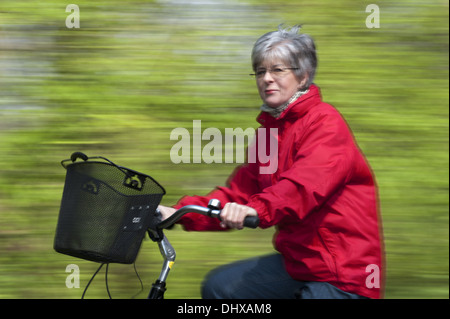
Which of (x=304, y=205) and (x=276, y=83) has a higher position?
(x=276, y=83)

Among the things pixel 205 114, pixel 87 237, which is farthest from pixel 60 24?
pixel 87 237

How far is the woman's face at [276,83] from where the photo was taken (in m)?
2.74

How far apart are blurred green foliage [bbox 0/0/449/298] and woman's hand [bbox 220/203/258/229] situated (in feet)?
7.02

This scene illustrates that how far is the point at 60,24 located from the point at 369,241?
2969 mm

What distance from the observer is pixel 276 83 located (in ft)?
9.00

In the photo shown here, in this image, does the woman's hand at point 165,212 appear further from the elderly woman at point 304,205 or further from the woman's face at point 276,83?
the woman's face at point 276,83

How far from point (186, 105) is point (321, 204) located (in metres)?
2.28

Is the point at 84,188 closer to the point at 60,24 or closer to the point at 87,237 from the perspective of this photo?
the point at 87,237

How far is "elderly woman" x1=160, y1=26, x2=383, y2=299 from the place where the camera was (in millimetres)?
2402

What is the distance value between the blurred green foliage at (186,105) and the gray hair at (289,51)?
1.79m
